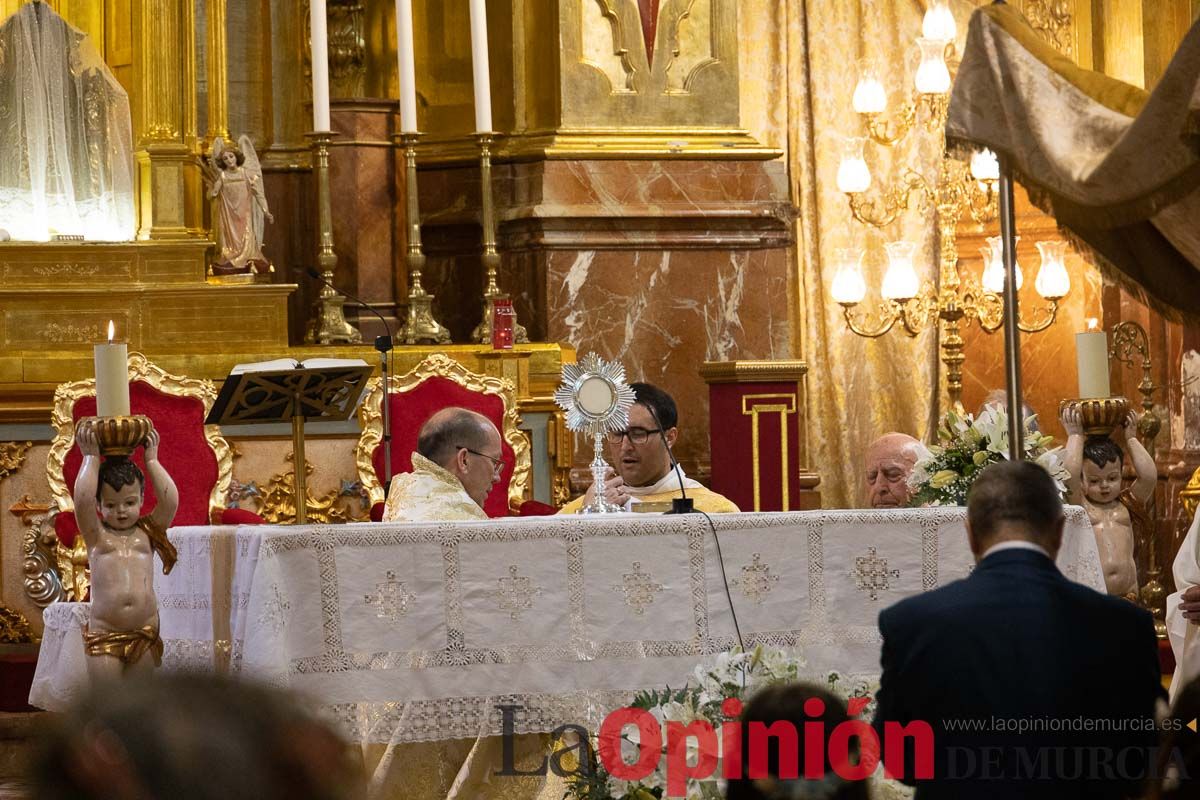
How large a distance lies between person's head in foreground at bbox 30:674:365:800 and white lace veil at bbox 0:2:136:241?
8.13m

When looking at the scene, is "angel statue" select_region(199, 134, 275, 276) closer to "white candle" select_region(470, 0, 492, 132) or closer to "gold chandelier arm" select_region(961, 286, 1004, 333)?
"white candle" select_region(470, 0, 492, 132)

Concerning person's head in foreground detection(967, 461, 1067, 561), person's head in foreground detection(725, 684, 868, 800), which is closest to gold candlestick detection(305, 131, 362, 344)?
person's head in foreground detection(967, 461, 1067, 561)

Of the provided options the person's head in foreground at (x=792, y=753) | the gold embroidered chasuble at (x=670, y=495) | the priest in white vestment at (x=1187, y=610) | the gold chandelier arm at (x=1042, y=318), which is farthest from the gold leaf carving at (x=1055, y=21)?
the person's head in foreground at (x=792, y=753)

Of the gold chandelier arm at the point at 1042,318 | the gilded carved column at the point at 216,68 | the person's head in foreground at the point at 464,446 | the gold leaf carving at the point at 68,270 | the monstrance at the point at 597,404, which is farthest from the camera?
the gold chandelier arm at the point at 1042,318

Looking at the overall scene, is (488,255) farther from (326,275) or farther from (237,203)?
(237,203)

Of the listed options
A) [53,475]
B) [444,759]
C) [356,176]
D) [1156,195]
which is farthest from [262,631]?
[356,176]

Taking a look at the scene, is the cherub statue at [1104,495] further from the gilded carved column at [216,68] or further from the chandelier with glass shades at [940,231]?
the gilded carved column at [216,68]

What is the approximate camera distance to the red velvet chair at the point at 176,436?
8227 mm

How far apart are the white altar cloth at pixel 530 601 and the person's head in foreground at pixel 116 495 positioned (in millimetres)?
366

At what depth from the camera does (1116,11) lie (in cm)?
1072

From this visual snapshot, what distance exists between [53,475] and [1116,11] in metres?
6.32

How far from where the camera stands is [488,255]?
9227 millimetres

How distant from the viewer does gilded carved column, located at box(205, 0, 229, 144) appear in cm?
959

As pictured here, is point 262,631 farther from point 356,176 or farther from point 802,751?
point 356,176
